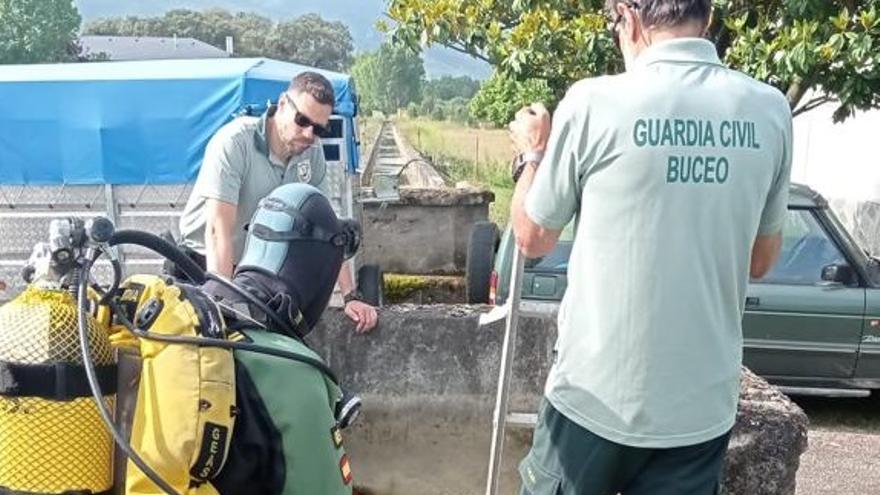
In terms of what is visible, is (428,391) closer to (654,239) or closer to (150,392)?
(654,239)

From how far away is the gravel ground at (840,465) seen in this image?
15.2 feet

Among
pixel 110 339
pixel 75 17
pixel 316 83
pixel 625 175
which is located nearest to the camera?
pixel 110 339

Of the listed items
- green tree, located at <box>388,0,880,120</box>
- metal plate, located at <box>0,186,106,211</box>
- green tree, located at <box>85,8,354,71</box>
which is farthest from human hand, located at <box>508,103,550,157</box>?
green tree, located at <box>85,8,354,71</box>

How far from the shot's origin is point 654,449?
2.08 metres

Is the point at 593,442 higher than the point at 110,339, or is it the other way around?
the point at 110,339

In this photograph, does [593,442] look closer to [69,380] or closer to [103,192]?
[69,380]

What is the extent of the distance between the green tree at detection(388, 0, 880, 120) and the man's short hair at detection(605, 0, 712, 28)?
13.5 feet

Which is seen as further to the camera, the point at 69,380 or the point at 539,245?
the point at 539,245

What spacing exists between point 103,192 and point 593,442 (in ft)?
25.2

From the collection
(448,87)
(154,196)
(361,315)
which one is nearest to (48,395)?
(361,315)

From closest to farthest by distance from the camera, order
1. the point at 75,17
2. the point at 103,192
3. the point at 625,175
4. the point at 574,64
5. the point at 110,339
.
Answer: the point at 110,339
the point at 625,175
the point at 574,64
the point at 103,192
the point at 75,17

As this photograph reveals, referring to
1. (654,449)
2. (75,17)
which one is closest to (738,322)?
(654,449)

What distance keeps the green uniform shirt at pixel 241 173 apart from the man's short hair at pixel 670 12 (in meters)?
1.79

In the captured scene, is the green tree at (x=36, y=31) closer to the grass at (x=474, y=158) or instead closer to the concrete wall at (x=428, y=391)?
the grass at (x=474, y=158)
